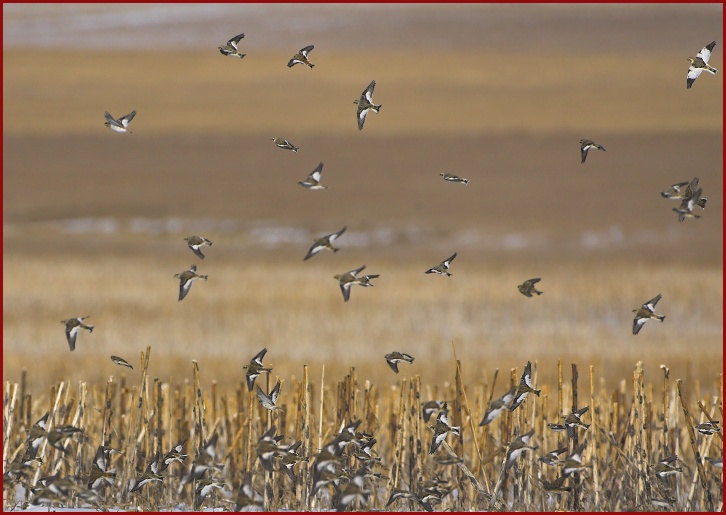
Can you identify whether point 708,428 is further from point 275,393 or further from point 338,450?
point 275,393

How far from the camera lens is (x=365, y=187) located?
33.0 metres

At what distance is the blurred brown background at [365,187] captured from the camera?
16.0 m

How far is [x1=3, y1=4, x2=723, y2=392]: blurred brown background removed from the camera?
15953mm

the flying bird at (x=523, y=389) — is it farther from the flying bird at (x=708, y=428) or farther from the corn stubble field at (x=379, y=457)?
the flying bird at (x=708, y=428)

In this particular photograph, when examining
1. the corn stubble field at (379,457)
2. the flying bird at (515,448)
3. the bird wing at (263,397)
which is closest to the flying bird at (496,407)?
the flying bird at (515,448)

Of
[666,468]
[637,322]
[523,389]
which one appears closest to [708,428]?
[666,468]

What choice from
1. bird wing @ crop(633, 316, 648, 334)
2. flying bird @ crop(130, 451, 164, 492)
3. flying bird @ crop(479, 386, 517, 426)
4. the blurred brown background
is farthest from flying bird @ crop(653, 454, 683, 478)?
the blurred brown background

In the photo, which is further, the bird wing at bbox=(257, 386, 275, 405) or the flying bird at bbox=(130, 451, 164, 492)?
the flying bird at bbox=(130, 451, 164, 492)

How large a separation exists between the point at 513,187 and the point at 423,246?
6.81 metres

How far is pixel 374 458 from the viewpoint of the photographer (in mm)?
6840

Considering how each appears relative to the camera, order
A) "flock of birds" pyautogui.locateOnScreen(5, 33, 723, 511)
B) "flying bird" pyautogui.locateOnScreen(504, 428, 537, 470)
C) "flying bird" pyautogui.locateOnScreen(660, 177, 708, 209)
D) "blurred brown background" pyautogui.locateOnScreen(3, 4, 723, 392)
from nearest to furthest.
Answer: "flock of birds" pyautogui.locateOnScreen(5, 33, 723, 511) → "flying bird" pyautogui.locateOnScreen(504, 428, 537, 470) → "flying bird" pyautogui.locateOnScreen(660, 177, 708, 209) → "blurred brown background" pyautogui.locateOnScreen(3, 4, 723, 392)

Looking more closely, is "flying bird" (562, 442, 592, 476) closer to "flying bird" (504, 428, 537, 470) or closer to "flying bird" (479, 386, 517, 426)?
"flying bird" (504, 428, 537, 470)

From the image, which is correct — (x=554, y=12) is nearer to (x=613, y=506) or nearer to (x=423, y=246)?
(x=423, y=246)

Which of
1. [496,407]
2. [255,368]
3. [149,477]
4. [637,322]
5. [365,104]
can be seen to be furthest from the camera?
[365,104]
